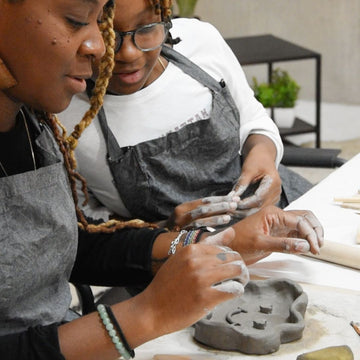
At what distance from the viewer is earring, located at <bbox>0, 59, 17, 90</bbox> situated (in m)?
1.26

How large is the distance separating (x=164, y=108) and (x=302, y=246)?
2.07 feet

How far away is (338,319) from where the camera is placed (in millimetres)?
1403

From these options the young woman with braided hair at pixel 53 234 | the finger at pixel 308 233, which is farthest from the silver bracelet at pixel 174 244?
the finger at pixel 308 233

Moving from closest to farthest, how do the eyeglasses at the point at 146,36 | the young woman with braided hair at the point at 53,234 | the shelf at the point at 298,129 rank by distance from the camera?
the young woman with braided hair at the point at 53,234 < the eyeglasses at the point at 146,36 < the shelf at the point at 298,129

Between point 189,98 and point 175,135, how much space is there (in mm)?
121

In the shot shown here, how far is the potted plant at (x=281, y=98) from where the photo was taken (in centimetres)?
455

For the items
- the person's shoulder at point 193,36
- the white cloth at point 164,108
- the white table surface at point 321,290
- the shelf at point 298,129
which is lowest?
the shelf at point 298,129

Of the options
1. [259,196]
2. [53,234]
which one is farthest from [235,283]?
[259,196]

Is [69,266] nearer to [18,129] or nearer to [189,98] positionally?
[18,129]

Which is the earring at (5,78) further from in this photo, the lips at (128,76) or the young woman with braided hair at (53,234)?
the lips at (128,76)

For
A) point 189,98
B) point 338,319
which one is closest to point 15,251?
point 338,319

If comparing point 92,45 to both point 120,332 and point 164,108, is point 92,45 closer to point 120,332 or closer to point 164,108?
point 120,332

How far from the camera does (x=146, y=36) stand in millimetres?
1798

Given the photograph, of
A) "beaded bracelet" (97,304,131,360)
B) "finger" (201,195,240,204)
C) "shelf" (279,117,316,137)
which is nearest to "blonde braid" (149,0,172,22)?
"finger" (201,195,240,204)
